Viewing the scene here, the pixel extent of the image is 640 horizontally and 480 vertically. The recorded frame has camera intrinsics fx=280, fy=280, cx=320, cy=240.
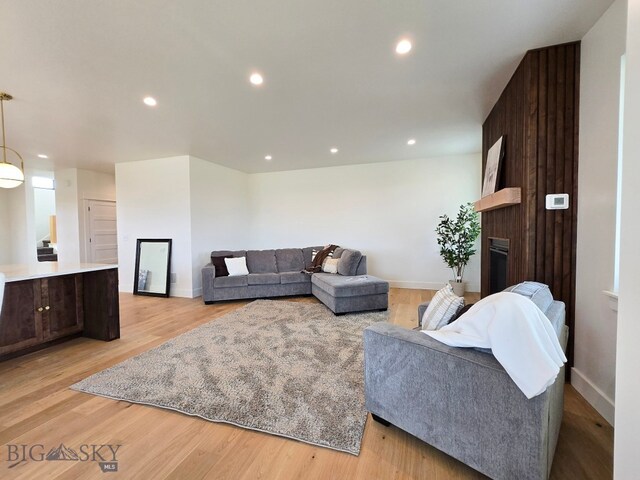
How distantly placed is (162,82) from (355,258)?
131 inches

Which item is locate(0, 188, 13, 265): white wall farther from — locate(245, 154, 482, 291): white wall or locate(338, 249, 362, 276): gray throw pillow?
locate(338, 249, 362, 276): gray throw pillow

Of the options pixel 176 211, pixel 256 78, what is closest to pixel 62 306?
pixel 176 211

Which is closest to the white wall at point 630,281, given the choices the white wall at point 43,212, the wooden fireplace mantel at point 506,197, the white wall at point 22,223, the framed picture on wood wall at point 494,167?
the wooden fireplace mantel at point 506,197

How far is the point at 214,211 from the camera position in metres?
5.49

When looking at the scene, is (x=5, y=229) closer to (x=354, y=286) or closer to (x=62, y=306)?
(x=62, y=306)

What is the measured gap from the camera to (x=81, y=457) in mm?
1477

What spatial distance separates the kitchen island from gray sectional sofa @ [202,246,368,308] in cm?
156

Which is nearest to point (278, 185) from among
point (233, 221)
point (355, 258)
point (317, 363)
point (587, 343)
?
point (233, 221)

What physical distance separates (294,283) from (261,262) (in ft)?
2.54

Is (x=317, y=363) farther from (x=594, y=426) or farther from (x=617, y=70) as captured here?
(x=617, y=70)

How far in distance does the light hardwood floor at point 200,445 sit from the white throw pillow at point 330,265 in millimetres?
3104

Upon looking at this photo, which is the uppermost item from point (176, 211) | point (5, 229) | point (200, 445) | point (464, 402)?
point (176, 211)

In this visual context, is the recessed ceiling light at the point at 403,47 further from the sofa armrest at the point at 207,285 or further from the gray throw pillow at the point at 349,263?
the sofa armrest at the point at 207,285

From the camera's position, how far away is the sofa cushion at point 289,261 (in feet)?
17.2
